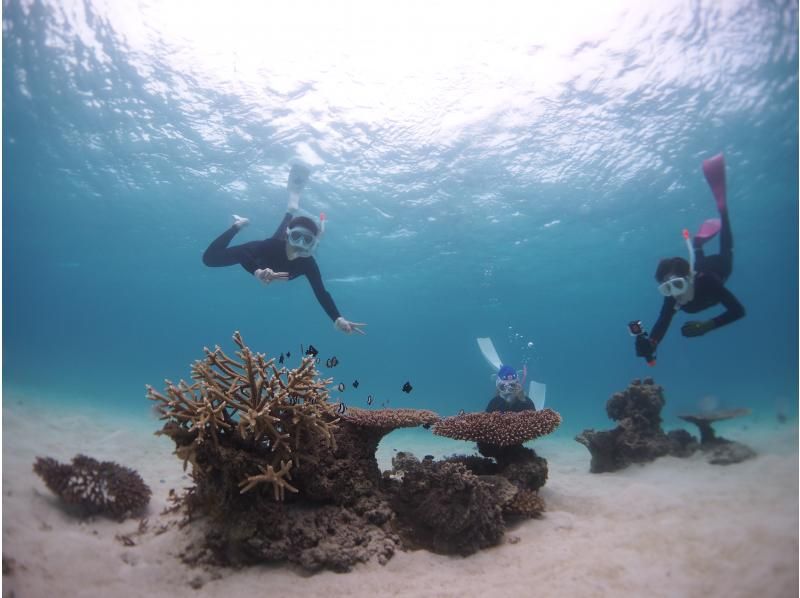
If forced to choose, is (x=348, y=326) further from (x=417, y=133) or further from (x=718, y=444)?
(x=417, y=133)

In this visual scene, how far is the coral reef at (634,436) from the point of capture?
359 inches

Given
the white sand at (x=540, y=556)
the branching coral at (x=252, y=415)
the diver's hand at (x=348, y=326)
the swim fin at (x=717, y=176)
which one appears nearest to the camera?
the white sand at (x=540, y=556)

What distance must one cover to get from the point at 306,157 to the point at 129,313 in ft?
287

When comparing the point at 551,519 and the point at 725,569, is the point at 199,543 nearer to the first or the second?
the point at 551,519

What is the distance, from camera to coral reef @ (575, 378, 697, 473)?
29.9 feet

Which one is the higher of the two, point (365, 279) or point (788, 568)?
point (365, 279)

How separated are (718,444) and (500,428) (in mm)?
6129

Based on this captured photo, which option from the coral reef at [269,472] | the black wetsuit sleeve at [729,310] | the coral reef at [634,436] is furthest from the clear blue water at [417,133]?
the coral reef at [269,472]

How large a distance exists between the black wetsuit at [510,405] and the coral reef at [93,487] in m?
7.13

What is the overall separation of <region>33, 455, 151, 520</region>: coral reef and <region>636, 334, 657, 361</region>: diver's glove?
333 inches

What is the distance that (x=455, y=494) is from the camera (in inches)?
198

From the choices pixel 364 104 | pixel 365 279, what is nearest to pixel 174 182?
pixel 364 104

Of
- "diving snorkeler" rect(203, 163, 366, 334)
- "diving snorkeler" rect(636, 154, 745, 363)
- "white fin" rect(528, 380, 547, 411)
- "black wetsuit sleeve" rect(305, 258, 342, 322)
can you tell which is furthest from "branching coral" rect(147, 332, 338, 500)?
"white fin" rect(528, 380, 547, 411)

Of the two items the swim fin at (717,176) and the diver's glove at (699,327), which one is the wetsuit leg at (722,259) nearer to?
the swim fin at (717,176)
